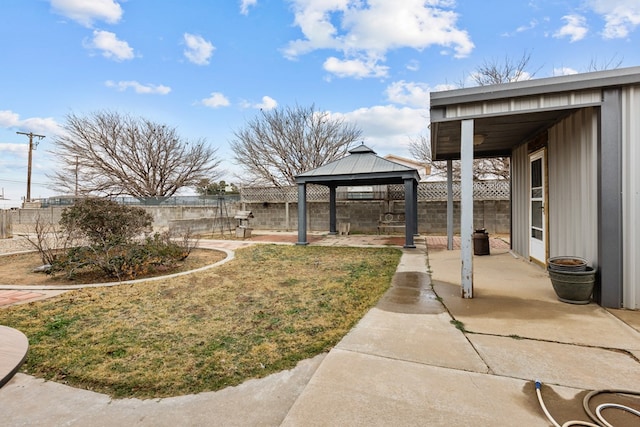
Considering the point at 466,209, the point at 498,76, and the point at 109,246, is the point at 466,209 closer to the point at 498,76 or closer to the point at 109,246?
the point at 109,246

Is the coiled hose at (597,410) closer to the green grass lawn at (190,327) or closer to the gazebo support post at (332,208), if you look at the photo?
Result: the green grass lawn at (190,327)

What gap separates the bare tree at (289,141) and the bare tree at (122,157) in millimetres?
4646

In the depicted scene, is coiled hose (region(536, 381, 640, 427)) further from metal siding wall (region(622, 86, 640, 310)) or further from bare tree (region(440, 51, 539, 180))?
bare tree (region(440, 51, 539, 180))

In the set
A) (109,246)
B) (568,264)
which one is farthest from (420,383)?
(109,246)

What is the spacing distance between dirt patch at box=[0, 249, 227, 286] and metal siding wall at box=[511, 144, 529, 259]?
281 inches

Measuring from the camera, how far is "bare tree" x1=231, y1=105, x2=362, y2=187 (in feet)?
67.7

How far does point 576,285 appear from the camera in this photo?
3688 mm

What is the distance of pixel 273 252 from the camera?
850 cm

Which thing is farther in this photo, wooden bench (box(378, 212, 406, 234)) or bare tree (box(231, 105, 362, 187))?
bare tree (box(231, 105, 362, 187))

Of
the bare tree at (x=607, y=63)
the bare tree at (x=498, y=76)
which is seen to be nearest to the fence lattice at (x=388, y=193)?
the bare tree at (x=498, y=76)

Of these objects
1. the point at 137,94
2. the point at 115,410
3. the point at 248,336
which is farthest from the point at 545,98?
the point at 137,94

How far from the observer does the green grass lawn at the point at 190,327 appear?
91.1 inches

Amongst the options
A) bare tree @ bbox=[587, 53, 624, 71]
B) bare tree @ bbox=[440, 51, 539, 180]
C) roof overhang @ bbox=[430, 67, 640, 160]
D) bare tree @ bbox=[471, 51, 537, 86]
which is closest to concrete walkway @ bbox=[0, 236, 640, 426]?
roof overhang @ bbox=[430, 67, 640, 160]

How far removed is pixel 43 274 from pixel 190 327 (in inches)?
186
